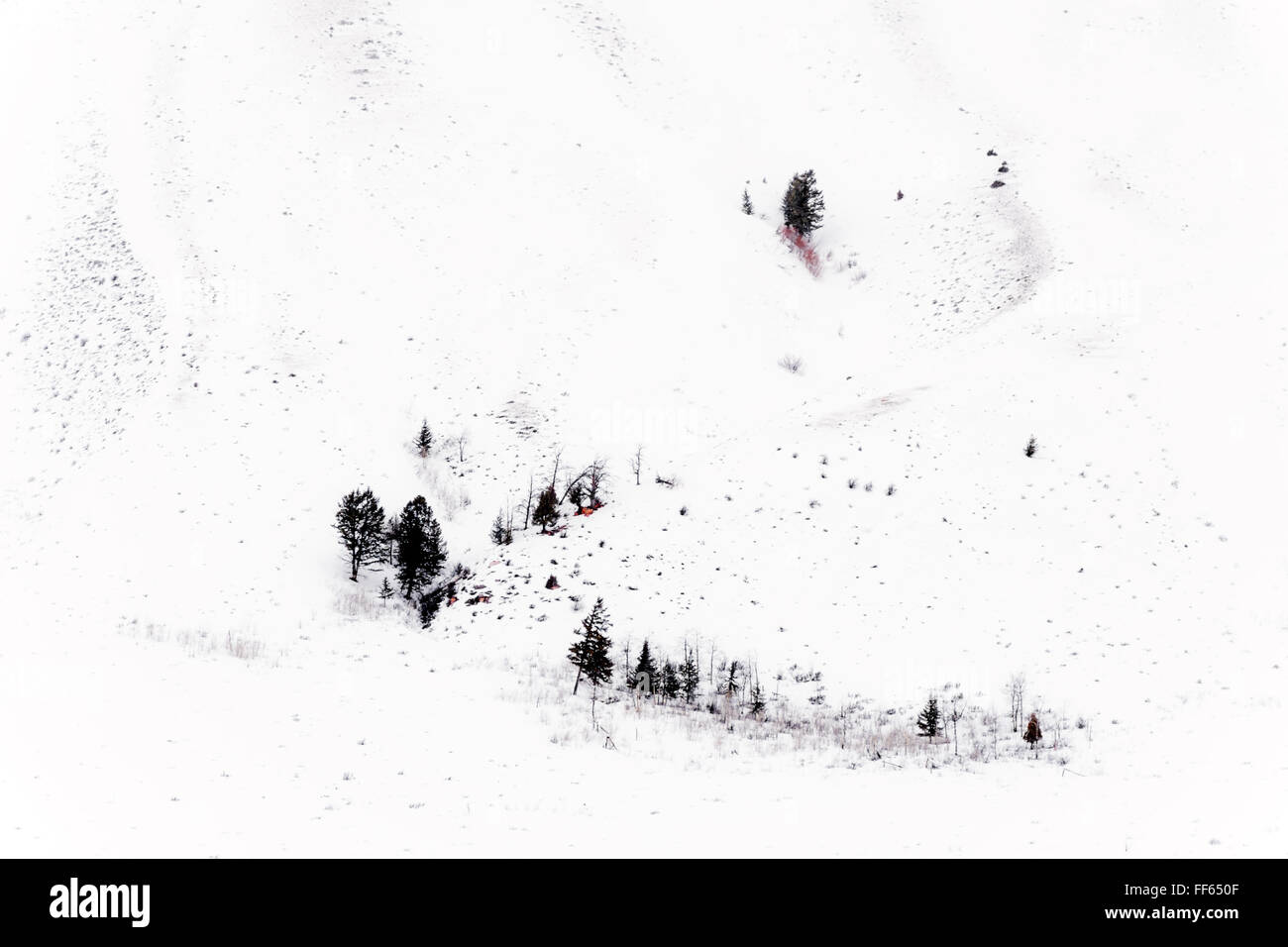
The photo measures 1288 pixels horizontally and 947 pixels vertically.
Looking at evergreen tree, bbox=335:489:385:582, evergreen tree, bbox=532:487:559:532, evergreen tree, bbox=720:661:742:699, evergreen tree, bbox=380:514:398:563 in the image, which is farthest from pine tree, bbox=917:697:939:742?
evergreen tree, bbox=335:489:385:582

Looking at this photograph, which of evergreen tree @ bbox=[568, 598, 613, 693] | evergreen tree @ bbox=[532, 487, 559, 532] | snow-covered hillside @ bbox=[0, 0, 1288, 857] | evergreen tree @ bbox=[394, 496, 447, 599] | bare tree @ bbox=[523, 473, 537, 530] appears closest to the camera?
snow-covered hillside @ bbox=[0, 0, 1288, 857]

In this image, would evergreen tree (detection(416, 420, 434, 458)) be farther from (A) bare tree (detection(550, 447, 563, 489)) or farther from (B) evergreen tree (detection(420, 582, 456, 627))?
(B) evergreen tree (detection(420, 582, 456, 627))

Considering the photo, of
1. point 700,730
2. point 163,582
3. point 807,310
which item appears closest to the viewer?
point 700,730

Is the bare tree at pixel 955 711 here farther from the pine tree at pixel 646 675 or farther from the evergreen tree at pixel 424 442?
the evergreen tree at pixel 424 442

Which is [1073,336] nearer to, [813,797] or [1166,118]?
[813,797]
